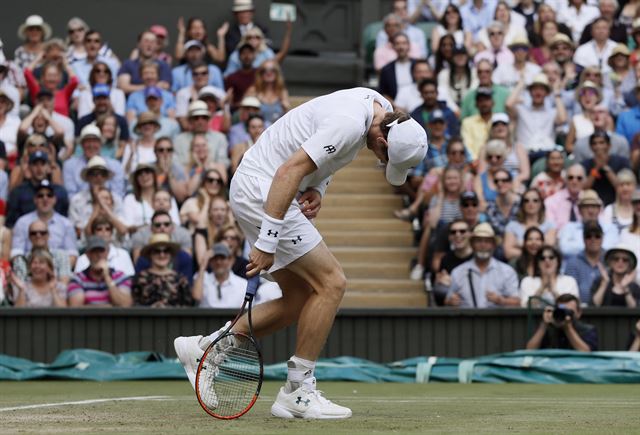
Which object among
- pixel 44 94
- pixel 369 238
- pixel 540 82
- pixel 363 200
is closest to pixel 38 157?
pixel 44 94

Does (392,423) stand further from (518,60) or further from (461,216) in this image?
(518,60)

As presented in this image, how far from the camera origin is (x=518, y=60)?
1841cm

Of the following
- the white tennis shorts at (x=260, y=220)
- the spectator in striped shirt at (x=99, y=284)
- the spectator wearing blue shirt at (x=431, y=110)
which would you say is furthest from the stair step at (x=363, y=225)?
the white tennis shorts at (x=260, y=220)

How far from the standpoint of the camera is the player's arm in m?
7.48

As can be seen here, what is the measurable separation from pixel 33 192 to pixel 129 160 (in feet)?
4.36

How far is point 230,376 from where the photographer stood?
766 centimetres

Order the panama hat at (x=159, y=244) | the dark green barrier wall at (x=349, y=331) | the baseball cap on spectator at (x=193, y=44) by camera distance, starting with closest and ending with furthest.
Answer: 1. the dark green barrier wall at (x=349, y=331)
2. the panama hat at (x=159, y=244)
3. the baseball cap on spectator at (x=193, y=44)

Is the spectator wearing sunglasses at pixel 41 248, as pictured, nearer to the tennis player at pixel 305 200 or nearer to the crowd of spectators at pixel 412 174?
the crowd of spectators at pixel 412 174

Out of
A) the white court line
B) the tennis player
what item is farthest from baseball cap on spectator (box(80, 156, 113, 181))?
the tennis player

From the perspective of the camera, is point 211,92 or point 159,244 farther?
point 211,92

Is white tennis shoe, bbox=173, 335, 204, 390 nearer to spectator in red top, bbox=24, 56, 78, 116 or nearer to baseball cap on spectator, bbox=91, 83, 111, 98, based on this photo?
baseball cap on spectator, bbox=91, 83, 111, 98

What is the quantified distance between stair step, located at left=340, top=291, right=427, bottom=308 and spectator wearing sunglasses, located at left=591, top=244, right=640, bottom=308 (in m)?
2.01

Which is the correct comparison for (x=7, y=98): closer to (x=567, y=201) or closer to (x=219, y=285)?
(x=219, y=285)

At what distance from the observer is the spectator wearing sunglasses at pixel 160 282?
14047mm
